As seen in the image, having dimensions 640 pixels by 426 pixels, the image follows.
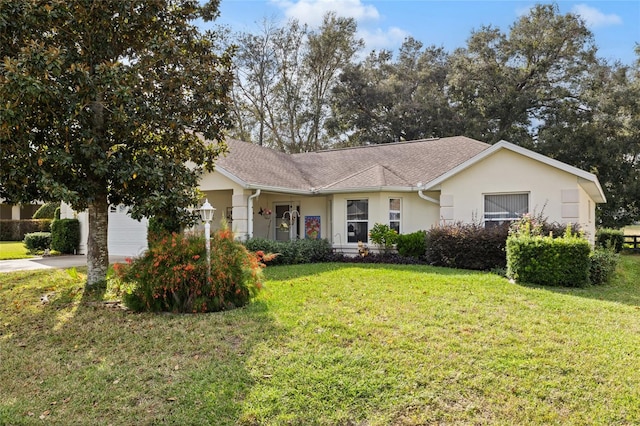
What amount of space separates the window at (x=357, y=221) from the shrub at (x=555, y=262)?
6518 millimetres

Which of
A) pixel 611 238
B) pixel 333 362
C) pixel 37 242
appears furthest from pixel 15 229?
pixel 611 238

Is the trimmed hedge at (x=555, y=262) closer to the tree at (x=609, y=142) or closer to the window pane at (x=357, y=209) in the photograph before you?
the window pane at (x=357, y=209)

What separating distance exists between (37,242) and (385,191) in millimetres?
14955

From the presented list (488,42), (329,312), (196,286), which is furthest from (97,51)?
(488,42)

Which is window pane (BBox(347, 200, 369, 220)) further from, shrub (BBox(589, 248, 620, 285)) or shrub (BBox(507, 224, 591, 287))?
shrub (BBox(589, 248, 620, 285))

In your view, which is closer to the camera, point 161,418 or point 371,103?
point 161,418

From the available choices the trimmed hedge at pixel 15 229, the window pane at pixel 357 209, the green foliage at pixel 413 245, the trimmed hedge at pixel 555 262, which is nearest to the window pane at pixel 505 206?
the green foliage at pixel 413 245

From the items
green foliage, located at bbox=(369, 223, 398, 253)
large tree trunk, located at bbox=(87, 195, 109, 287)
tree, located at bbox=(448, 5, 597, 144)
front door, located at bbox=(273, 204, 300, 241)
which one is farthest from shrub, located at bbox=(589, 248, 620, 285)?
tree, located at bbox=(448, 5, 597, 144)

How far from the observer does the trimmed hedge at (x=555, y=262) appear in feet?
31.8

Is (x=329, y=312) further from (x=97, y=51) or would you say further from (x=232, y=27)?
(x=232, y=27)

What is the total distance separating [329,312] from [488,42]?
27.0 metres

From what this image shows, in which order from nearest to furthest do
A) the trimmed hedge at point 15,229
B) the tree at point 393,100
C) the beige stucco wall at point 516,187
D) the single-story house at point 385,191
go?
1. the beige stucco wall at point 516,187
2. the single-story house at point 385,191
3. the trimmed hedge at point 15,229
4. the tree at point 393,100

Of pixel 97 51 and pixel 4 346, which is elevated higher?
pixel 97 51

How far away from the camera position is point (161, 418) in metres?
4.20
